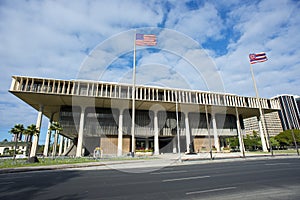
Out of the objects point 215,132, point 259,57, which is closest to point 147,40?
point 259,57

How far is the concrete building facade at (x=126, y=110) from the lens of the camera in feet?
121

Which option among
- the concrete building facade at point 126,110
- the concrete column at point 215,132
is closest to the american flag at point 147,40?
the concrete building facade at point 126,110

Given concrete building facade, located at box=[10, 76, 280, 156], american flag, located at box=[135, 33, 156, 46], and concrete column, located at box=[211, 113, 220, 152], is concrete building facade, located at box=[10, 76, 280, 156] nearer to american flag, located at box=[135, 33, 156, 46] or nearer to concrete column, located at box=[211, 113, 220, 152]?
concrete column, located at box=[211, 113, 220, 152]

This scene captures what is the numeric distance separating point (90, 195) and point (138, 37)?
23526mm

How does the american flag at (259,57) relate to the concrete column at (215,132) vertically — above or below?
above

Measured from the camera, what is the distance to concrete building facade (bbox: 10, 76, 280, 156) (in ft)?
121

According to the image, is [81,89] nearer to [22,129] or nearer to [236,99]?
[22,129]

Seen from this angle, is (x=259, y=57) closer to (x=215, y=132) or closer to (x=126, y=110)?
(x=215, y=132)

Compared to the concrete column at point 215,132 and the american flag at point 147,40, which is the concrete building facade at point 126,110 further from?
the american flag at point 147,40

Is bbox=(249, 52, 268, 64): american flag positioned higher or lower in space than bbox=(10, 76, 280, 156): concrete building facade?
higher

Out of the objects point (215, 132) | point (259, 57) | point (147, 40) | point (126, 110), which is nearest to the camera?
point (147, 40)

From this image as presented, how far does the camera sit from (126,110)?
4359 centimetres

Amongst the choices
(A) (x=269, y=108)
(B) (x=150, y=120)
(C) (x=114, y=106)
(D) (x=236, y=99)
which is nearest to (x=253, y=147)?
(A) (x=269, y=108)

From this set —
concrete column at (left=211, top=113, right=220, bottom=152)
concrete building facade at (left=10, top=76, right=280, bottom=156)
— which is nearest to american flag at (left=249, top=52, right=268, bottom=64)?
concrete building facade at (left=10, top=76, right=280, bottom=156)
